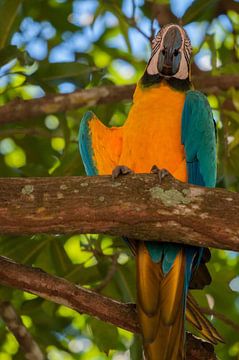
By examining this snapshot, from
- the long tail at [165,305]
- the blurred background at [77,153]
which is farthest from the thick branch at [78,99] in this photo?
the long tail at [165,305]

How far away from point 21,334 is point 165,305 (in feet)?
2.89

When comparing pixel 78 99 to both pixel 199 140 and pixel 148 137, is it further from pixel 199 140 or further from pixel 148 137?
pixel 199 140

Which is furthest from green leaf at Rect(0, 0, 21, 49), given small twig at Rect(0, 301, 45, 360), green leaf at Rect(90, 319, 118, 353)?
green leaf at Rect(90, 319, 118, 353)

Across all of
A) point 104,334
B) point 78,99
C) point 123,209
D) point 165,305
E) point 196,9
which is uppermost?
point 196,9

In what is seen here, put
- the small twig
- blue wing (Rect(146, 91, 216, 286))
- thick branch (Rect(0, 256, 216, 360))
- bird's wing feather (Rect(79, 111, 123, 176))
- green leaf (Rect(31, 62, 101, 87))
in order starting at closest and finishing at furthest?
thick branch (Rect(0, 256, 216, 360)), blue wing (Rect(146, 91, 216, 286)), bird's wing feather (Rect(79, 111, 123, 176)), the small twig, green leaf (Rect(31, 62, 101, 87))

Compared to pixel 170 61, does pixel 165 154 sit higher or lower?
lower

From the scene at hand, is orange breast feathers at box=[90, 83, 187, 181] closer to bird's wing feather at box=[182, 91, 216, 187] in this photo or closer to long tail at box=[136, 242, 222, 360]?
bird's wing feather at box=[182, 91, 216, 187]

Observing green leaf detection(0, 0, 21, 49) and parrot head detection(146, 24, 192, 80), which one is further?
green leaf detection(0, 0, 21, 49)

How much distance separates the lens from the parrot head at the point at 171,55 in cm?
308

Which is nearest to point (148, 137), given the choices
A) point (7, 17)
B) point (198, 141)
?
point (198, 141)

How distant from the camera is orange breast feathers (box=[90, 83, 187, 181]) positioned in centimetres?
283

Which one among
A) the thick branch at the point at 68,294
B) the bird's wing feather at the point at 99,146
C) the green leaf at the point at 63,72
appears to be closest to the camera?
the thick branch at the point at 68,294

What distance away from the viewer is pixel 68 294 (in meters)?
2.49

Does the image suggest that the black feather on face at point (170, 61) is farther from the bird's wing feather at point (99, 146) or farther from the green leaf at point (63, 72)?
the green leaf at point (63, 72)
